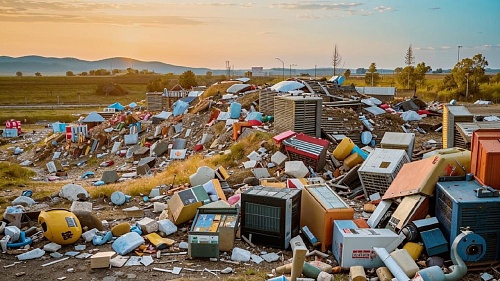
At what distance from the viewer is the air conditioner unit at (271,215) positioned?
19.0 feet

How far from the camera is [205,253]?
5625mm

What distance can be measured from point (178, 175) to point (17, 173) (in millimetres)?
7131

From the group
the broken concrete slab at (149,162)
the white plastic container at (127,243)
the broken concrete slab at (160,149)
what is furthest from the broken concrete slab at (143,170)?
the white plastic container at (127,243)

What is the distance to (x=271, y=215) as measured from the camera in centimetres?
588

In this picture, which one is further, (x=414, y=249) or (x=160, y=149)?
(x=160, y=149)

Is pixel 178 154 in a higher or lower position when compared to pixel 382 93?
lower

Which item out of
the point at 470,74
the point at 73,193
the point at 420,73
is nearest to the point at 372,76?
the point at 420,73

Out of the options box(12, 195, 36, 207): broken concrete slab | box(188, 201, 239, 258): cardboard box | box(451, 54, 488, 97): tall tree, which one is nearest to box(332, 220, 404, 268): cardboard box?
box(188, 201, 239, 258): cardboard box

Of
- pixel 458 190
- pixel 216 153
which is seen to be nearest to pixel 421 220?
pixel 458 190

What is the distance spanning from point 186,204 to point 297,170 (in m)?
2.77

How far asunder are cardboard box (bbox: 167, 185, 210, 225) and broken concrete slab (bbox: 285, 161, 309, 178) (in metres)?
2.26

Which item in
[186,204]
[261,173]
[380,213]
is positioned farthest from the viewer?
[261,173]

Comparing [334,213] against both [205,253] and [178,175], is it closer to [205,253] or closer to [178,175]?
[205,253]

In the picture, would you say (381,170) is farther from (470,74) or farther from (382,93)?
(470,74)
